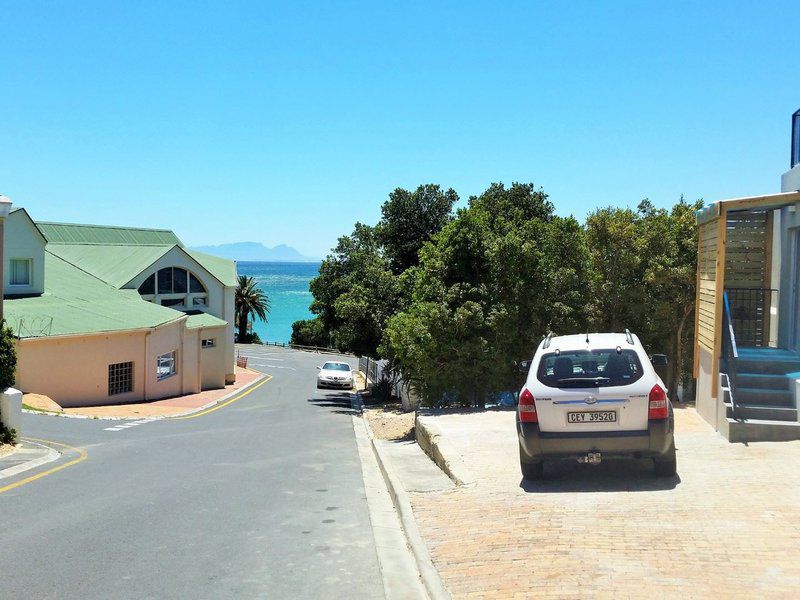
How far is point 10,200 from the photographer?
14.1m

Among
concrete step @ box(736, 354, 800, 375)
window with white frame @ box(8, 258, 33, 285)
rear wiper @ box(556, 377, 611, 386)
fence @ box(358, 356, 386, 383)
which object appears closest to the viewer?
rear wiper @ box(556, 377, 611, 386)

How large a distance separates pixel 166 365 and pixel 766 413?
1165 inches

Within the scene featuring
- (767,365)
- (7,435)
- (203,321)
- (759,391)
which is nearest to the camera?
(759,391)

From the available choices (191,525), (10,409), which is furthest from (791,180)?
(10,409)

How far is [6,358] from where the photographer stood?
47.1 feet

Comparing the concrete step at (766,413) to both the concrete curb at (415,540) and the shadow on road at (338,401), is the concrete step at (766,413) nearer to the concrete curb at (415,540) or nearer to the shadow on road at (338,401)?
the concrete curb at (415,540)

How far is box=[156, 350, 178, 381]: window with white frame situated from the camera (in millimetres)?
34388

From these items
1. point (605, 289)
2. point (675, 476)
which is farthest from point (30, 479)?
point (605, 289)

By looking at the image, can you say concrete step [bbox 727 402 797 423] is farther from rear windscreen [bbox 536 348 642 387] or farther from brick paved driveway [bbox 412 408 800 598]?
rear windscreen [bbox 536 348 642 387]

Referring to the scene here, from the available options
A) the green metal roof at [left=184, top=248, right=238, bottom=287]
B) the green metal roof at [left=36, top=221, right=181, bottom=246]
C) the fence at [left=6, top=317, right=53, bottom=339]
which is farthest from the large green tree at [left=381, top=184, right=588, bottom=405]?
the green metal roof at [left=36, top=221, right=181, bottom=246]

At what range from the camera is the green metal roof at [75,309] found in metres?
27.3

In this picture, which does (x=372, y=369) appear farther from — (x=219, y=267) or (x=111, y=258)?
(x=111, y=258)

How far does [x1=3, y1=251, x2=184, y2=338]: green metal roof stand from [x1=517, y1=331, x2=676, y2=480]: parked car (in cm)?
2140

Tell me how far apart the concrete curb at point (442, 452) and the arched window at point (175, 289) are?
84.8 ft
